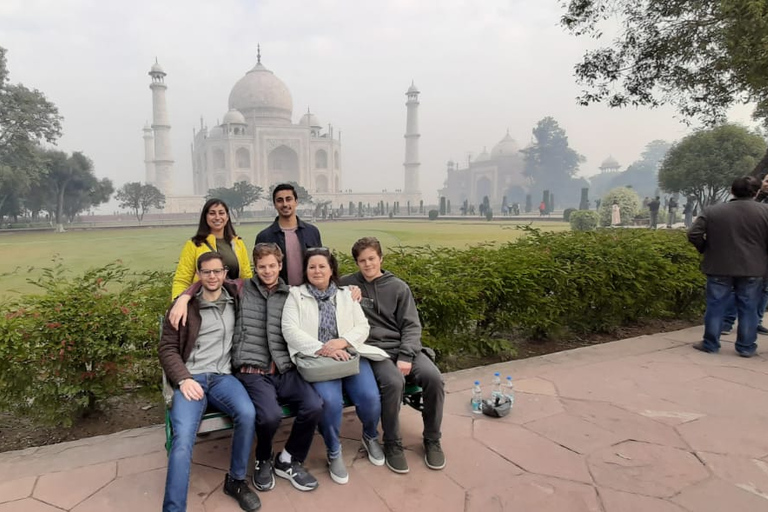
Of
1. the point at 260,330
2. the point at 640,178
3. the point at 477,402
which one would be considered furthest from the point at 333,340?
the point at 640,178

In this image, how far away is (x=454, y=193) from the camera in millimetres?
78000

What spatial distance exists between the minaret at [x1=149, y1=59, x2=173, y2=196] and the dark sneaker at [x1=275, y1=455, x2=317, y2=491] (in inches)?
2141

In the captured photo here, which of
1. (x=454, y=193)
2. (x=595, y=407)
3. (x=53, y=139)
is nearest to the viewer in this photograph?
(x=595, y=407)

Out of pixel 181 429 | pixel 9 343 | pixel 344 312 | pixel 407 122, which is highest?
pixel 407 122

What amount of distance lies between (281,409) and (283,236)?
3.41 ft

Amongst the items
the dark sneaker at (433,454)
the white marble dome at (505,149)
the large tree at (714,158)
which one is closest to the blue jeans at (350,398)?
the dark sneaker at (433,454)

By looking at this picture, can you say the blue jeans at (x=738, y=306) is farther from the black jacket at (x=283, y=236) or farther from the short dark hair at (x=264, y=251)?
the short dark hair at (x=264, y=251)

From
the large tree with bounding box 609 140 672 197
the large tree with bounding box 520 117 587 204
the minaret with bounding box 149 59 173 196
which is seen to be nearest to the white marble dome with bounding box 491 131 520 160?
the large tree with bounding box 520 117 587 204

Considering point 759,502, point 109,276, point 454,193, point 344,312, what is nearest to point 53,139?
point 109,276

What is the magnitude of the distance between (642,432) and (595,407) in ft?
1.07

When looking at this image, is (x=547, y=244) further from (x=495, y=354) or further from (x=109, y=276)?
(x=109, y=276)

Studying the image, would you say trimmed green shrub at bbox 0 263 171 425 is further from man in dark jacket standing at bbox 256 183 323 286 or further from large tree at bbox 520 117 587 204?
large tree at bbox 520 117 587 204

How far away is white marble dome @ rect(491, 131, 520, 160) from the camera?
68812mm

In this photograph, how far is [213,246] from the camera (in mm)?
2568
